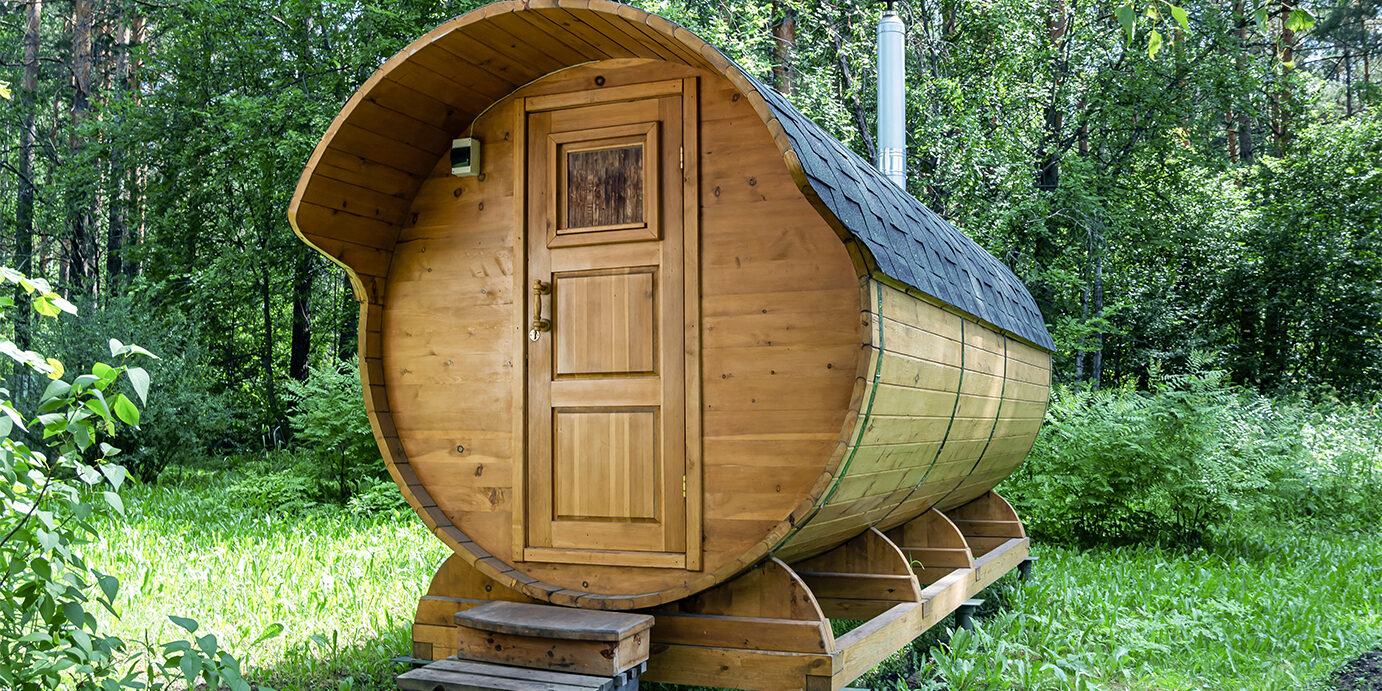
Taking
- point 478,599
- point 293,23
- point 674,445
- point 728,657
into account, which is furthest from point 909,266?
point 293,23

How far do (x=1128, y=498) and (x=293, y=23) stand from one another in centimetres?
1245

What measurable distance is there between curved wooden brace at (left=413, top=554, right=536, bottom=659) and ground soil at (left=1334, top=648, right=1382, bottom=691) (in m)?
3.94

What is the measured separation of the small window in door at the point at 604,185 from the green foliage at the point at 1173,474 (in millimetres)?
5921

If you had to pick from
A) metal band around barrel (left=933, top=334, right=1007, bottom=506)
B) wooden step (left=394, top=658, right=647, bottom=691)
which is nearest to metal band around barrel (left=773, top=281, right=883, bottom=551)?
wooden step (left=394, top=658, right=647, bottom=691)

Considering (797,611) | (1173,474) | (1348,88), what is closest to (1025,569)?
(1173,474)

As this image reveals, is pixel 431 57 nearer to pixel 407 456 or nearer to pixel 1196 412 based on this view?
pixel 407 456

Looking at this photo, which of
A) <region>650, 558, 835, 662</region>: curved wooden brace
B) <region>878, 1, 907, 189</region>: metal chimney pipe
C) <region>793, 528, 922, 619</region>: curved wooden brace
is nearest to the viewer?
<region>650, 558, 835, 662</region>: curved wooden brace

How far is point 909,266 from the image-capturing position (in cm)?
389

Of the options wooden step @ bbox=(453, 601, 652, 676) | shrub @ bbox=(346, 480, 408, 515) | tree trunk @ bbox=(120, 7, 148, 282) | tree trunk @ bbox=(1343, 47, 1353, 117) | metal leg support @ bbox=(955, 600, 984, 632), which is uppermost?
tree trunk @ bbox=(1343, 47, 1353, 117)

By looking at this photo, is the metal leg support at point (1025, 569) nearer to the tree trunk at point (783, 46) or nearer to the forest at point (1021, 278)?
the forest at point (1021, 278)

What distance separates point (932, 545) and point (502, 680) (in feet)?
9.70

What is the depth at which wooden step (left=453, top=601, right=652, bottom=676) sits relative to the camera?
349 centimetres

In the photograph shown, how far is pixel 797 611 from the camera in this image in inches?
144

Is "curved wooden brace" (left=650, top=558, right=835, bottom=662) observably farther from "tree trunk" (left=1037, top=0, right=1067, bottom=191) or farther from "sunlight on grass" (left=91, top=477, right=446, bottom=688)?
"tree trunk" (left=1037, top=0, right=1067, bottom=191)
